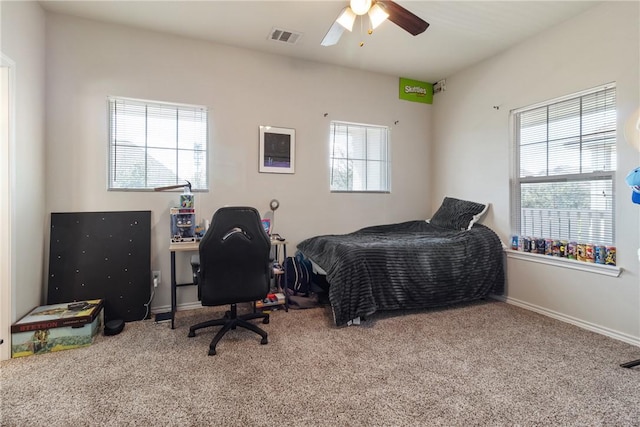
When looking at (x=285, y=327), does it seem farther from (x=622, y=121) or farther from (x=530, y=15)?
(x=530, y=15)

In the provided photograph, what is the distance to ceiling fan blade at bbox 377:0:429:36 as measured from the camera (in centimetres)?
203

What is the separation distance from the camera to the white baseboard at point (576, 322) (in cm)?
238

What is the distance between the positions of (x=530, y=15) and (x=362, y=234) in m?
2.65

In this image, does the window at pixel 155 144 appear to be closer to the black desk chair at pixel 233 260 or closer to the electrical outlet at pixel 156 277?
the electrical outlet at pixel 156 277

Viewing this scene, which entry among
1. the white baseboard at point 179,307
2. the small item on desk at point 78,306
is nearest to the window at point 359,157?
the white baseboard at point 179,307

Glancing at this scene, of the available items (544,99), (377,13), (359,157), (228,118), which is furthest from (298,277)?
(544,99)

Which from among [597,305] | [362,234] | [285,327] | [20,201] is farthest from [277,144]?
[597,305]

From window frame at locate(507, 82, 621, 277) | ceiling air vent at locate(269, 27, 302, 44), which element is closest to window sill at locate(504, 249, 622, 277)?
window frame at locate(507, 82, 621, 277)

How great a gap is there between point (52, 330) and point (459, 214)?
3.94 m

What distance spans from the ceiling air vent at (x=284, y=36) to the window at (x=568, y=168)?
246 centimetres

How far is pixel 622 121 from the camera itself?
7.98 ft

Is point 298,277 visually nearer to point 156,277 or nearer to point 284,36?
point 156,277

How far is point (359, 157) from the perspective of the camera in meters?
3.99

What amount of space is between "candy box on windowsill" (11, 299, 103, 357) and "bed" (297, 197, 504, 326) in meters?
1.88
